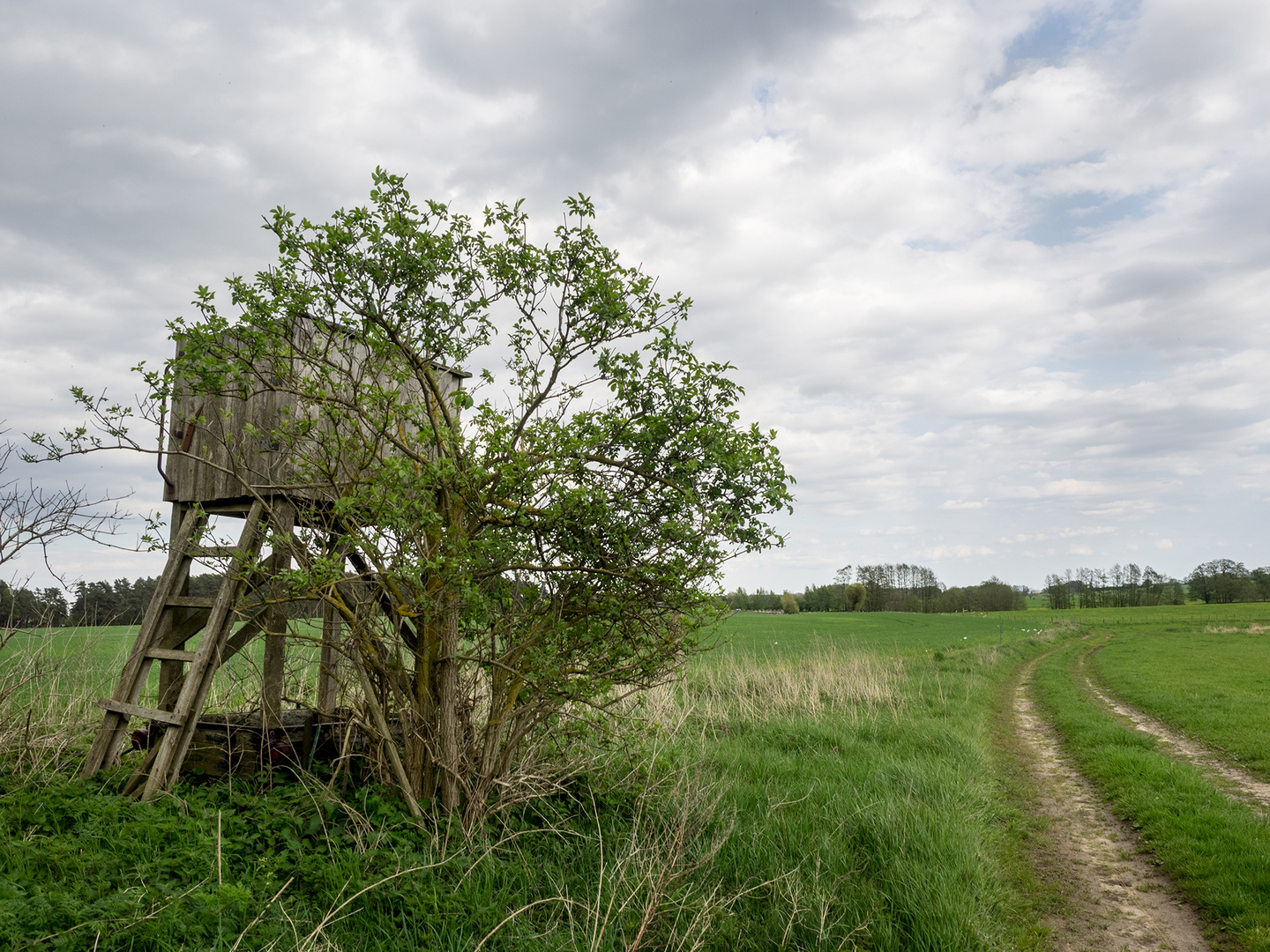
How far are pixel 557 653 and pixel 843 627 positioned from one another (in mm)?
58128

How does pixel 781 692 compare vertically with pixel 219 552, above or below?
below

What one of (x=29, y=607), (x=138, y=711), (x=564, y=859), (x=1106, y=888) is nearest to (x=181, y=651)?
(x=138, y=711)

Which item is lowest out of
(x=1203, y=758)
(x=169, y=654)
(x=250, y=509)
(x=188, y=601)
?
(x=1203, y=758)

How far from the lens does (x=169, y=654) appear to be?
756 centimetres

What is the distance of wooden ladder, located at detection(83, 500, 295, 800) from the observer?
6.80 m

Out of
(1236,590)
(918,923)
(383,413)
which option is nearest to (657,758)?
(918,923)

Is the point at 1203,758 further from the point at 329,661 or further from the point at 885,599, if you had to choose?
the point at 885,599

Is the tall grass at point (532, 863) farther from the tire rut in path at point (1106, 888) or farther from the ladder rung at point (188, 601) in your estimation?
the ladder rung at point (188, 601)

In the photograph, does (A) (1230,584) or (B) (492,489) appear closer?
(B) (492,489)

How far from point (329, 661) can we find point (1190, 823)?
30.1 ft

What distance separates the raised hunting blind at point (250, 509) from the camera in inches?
242

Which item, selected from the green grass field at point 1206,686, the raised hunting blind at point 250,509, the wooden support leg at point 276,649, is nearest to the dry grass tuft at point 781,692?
the wooden support leg at point 276,649

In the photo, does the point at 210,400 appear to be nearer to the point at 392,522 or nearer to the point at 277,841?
the point at 392,522

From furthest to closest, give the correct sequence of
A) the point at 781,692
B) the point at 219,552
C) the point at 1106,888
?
1. the point at 781,692
2. the point at 219,552
3. the point at 1106,888
